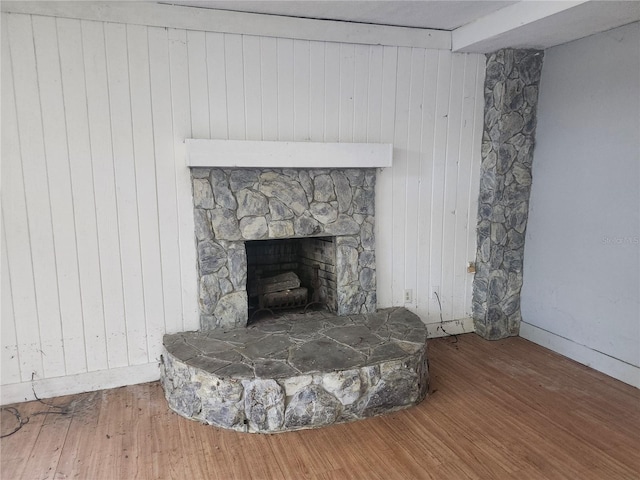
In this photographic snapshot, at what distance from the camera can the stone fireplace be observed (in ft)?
8.47

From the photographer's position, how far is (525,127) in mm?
3732

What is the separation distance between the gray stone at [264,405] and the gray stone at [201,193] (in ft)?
4.14

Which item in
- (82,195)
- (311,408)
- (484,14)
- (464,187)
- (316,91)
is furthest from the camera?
(464,187)

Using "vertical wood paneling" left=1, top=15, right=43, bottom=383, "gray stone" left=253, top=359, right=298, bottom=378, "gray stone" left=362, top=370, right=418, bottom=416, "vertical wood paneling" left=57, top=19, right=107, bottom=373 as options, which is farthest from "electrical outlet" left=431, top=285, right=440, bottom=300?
"vertical wood paneling" left=1, top=15, right=43, bottom=383

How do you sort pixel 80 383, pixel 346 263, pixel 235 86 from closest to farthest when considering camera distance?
1. pixel 80 383
2. pixel 235 86
3. pixel 346 263

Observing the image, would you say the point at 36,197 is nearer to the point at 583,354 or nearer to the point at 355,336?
the point at 355,336

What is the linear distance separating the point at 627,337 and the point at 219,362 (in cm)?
277

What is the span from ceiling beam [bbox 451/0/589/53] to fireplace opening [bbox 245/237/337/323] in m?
1.87

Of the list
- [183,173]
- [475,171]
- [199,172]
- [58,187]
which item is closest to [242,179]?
[199,172]

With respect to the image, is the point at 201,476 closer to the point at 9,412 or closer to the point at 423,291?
the point at 9,412

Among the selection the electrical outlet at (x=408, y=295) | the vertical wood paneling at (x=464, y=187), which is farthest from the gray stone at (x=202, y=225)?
the vertical wood paneling at (x=464, y=187)

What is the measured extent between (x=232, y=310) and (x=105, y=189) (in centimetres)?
118

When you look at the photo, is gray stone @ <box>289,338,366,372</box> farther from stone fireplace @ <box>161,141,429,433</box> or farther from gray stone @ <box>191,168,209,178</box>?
gray stone @ <box>191,168,209,178</box>

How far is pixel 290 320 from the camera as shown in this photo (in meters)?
3.44
